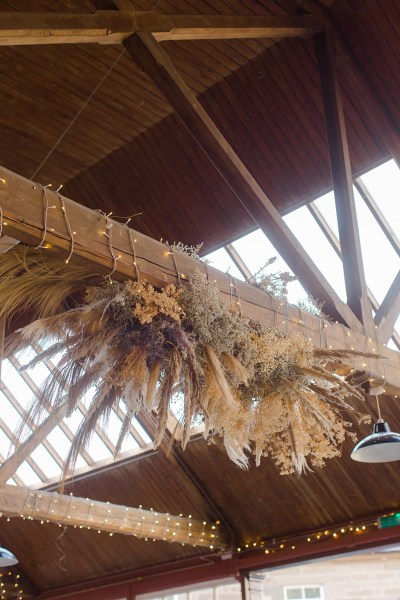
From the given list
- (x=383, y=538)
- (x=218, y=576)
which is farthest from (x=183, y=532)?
(x=383, y=538)

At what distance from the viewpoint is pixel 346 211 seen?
5438 mm

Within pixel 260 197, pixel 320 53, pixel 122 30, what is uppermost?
pixel 320 53

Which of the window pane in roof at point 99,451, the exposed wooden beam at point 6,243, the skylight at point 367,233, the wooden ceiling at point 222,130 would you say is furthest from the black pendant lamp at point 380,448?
the window pane in roof at point 99,451

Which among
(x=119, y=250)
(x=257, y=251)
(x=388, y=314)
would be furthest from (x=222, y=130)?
(x=119, y=250)

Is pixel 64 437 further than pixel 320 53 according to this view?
Yes

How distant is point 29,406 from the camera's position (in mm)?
3168

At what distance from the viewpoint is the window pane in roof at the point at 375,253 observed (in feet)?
24.0

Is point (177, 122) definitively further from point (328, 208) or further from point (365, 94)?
point (365, 94)

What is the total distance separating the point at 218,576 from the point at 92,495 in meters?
2.27

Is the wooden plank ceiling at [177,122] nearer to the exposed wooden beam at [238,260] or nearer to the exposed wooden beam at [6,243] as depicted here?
the exposed wooden beam at [238,260]

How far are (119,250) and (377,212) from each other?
14.0 feet

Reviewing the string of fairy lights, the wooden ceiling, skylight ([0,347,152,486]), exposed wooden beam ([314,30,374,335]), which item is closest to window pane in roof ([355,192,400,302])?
the wooden ceiling

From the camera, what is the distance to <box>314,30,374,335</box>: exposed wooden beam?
5344 mm

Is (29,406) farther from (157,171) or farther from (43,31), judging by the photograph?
(157,171)
